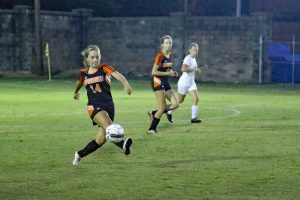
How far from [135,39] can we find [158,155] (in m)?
33.9

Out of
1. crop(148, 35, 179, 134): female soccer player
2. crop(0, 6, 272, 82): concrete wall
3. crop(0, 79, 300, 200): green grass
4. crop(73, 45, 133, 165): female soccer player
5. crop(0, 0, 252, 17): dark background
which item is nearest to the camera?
crop(0, 79, 300, 200): green grass

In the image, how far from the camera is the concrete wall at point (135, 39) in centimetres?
4350

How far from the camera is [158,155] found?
48.1ft

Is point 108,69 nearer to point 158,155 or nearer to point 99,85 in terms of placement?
point 99,85

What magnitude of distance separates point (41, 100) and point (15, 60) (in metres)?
19.1

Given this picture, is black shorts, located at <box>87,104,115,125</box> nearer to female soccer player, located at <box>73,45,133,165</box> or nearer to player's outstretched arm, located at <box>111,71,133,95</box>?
female soccer player, located at <box>73,45,133,165</box>

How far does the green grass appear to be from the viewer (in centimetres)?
1117

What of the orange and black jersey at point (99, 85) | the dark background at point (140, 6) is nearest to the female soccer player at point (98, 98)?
the orange and black jersey at point (99, 85)

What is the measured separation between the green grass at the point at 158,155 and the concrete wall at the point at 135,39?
54.3 ft

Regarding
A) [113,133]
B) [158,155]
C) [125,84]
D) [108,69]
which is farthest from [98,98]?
[158,155]

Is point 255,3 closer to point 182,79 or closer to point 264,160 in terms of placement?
point 182,79

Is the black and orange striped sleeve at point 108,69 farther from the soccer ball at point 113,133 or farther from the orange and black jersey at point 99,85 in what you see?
the soccer ball at point 113,133

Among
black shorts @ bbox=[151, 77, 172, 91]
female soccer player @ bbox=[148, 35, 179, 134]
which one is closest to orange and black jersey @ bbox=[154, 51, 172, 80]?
female soccer player @ bbox=[148, 35, 179, 134]

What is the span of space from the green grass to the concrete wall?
1657 cm
